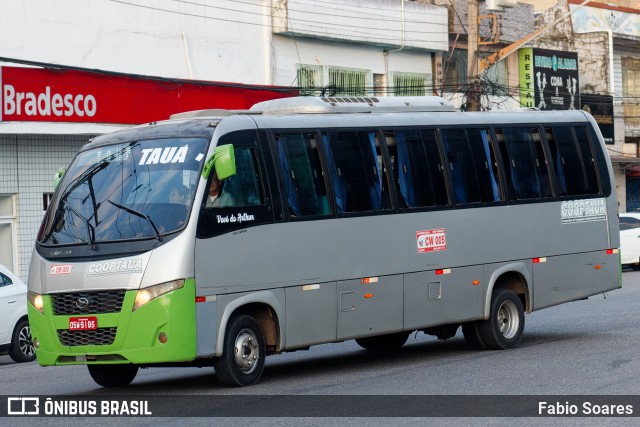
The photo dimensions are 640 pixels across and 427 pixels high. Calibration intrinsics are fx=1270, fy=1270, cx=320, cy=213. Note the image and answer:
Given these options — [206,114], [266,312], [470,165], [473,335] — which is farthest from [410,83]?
[266,312]

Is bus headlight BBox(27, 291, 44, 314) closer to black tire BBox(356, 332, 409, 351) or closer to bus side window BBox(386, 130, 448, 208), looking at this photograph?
bus side window BBox(386, 130, 448, 208)

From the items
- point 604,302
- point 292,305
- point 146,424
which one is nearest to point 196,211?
point 292,305

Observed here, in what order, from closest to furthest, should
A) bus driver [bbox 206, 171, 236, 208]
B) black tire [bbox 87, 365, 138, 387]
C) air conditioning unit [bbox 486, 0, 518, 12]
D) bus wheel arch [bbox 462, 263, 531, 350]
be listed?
1. bus driver [bbox 206, 171, 236, 208]
2. black tire [bbox 87, 365, 138, 387]
3. bus wheel arch [bbox 462, 263, 531, 350]
4. air conditioning unit [bbox 486, 0, 518, 12]

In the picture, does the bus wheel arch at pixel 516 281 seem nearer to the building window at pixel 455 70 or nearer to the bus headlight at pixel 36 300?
the bus headlight at pixel 36 300

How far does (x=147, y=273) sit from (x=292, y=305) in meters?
1.89

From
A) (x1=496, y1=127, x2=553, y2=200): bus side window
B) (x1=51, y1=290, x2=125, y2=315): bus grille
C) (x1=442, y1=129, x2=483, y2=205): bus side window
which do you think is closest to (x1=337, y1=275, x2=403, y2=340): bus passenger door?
(x1=442, y1=129, x2=483, y2=205): bus side window

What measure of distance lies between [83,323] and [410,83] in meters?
24.8

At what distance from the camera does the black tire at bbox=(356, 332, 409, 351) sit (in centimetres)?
1683

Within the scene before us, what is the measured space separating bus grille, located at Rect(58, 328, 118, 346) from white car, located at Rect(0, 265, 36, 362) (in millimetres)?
6116

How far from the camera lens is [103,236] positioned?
1266 cm

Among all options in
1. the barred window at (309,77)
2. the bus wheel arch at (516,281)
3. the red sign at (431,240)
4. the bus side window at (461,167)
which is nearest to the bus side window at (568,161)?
the bus wheel arch at (516,281)

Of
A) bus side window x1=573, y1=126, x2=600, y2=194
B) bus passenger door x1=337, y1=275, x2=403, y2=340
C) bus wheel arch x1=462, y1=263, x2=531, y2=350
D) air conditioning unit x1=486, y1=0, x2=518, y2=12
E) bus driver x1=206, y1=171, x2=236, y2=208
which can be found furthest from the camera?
air conditioning unit x1=486, y1=0, x2=518, y2=12

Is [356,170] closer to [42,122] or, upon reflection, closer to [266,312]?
[266,312]

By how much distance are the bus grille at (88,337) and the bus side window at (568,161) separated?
744 cm
